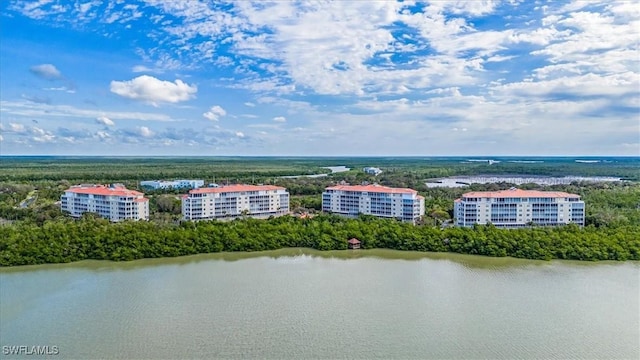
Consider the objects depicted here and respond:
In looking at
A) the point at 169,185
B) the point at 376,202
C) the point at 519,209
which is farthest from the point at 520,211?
the point at 169,185

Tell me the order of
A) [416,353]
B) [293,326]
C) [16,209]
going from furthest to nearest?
[16,209] → [293,326] → [416,353]

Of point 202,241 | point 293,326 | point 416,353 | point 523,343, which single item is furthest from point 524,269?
point 202,241

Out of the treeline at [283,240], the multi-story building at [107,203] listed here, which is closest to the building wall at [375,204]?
the treeline at [283,240]

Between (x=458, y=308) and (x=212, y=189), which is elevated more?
(x=212, y=189)

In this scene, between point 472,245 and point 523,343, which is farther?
point 472,245

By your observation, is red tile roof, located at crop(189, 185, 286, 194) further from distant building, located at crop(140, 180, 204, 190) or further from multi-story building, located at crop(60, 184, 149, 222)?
distant building, located at crop(140, 180, 204, 190)

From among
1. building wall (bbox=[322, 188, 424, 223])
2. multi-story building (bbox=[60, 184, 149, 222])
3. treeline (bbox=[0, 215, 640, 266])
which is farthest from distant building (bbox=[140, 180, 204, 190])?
treeline (bbox=[0, 215, 640, 266])

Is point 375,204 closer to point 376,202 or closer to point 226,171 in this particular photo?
point 376,202

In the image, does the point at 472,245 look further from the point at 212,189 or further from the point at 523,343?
the point at 212,189

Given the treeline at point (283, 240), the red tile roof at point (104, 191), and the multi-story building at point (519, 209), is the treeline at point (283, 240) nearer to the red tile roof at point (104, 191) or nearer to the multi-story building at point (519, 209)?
the multi-story building at point (519, 209)
